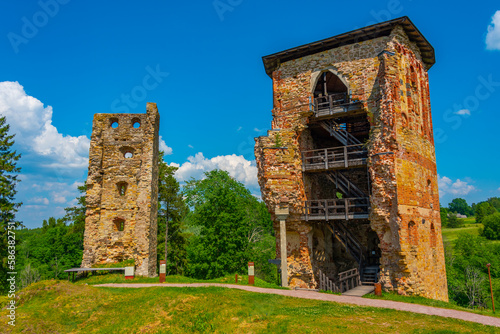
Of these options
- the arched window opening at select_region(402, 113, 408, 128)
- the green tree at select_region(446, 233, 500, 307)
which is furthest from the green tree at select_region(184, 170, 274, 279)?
the green tree at select_region(446, 233, 500, 307)

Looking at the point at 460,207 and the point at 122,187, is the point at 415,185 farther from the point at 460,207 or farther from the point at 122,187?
the point at 460,207

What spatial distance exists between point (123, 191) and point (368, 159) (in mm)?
15331

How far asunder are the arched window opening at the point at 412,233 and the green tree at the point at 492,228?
177 feet

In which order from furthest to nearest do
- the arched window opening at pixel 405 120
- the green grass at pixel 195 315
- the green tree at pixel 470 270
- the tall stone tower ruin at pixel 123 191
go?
the green tree at pixel 470 270 < the tall stone tower ruin at pixel 123 191 < the arched window opening at pixel 405 120 < the green grass at pixel 195 315

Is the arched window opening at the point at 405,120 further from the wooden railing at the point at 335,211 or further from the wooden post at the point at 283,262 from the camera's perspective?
the wooden post at the point at 283,262

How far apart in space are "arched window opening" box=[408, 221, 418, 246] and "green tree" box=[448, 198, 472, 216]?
132655 millimetres

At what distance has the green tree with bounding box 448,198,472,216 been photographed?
12778 centimetres

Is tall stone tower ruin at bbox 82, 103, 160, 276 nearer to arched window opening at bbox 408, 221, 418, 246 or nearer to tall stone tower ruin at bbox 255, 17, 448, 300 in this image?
tall stone tower ruin at bbox 255, 17, 448, 300

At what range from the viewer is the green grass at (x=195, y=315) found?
931 cm

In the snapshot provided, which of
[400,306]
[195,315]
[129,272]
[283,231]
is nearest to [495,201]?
[283,231]

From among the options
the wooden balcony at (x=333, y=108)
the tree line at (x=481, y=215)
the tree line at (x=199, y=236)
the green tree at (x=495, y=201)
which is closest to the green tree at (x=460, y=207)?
the tree line at (x=481, y=215)

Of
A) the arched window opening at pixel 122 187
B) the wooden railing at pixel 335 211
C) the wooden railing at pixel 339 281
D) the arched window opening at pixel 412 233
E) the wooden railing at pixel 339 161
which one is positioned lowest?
the wooden railing at pixel 339 281

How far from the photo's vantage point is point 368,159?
16.9m

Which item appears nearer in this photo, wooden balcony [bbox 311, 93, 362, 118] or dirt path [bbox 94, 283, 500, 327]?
dirt path [bbox 94, 283, 500, 327]
